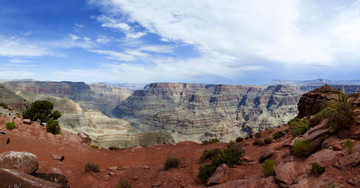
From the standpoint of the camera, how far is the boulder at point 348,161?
5.02 metres

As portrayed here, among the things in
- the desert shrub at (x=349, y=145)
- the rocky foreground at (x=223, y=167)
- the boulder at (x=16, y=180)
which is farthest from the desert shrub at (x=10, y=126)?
the desert shrub at (x=349, y=145)

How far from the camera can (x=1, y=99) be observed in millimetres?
80000

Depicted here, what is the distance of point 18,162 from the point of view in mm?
6395

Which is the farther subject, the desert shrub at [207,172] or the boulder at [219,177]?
the desert shrub at [207,172]

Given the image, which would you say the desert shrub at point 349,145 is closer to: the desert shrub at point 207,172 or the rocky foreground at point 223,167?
the rocky foreground at point 223,167

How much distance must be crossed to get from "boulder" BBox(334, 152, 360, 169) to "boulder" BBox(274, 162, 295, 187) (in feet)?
4.23

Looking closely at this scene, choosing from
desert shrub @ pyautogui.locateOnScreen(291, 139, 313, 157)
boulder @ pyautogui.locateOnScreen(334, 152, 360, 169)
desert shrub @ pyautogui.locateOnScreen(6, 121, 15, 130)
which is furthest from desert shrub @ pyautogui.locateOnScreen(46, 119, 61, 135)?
boulder @ pyautogui.locateOnScreen(334, 152, 360, 169)

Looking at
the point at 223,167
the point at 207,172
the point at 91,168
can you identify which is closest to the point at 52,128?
the point at 91,168

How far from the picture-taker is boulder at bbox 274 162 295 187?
5.55 m

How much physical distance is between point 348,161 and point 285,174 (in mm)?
1775

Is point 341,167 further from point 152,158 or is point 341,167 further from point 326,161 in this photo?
point 152,158

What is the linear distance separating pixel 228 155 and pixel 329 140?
15.8 ft

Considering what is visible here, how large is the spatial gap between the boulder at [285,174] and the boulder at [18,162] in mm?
9151

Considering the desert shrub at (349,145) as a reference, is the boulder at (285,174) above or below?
below
